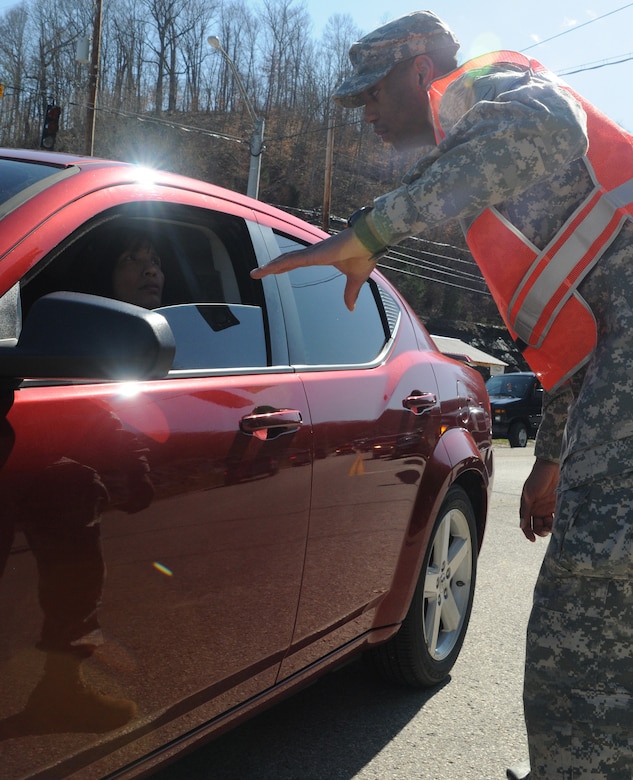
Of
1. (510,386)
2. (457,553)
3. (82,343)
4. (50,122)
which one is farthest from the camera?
(510,386)

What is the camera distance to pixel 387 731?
3150mm

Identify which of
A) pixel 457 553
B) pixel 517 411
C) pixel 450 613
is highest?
pixel 457 553

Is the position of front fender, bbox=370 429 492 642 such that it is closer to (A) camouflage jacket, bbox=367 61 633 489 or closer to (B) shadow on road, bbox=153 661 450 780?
(B) shadow on road, bbox=153 661 450 780

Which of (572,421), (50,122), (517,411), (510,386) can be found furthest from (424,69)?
(510,386)

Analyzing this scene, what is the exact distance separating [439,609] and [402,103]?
229cm

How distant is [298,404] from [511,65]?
1113 millimetres

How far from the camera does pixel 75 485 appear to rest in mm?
1682

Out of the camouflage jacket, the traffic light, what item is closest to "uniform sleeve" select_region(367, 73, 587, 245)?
the camouflage jacket

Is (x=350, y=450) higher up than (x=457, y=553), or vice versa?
(x=350, y=450)

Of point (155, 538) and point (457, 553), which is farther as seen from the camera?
point (457, 553)

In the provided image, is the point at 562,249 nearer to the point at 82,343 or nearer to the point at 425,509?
the point at 82,343

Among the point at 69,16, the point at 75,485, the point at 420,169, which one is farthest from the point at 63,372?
the point at 69,16

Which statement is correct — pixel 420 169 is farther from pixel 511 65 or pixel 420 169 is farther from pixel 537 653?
pixel 537 653

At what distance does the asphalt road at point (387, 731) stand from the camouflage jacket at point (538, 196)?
155 cm
